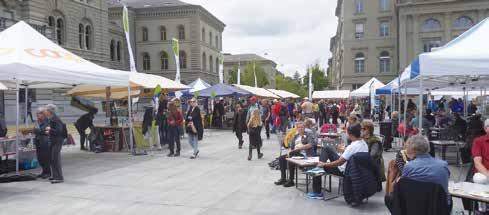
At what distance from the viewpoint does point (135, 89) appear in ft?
55.5

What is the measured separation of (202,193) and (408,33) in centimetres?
5720

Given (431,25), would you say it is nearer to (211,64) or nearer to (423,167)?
(211,64)

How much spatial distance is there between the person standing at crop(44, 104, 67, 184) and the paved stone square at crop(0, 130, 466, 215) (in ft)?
0.89

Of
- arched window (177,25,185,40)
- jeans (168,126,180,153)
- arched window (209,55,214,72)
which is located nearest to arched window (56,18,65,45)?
arched window (177,25,185,40)

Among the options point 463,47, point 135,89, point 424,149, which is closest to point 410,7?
point 135,89

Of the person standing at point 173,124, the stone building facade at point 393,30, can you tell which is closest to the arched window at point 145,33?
the stone building facade at point 393,30

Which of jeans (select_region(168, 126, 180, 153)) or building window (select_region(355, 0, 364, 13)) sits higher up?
building window (select_region(355, 0, 364, 13))

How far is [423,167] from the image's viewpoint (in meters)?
4.44

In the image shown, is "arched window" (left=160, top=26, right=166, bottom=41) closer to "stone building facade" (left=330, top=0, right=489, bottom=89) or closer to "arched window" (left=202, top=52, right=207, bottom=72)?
"arched window" (left=202, top=52, right=207, bottom=72)

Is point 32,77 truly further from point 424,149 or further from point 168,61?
point 168,61

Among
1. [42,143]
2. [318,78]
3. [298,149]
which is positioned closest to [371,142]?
[298,149]

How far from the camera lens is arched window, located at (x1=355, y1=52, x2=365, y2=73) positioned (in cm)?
6456

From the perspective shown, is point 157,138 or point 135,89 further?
point 135,89

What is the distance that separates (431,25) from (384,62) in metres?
7.57
